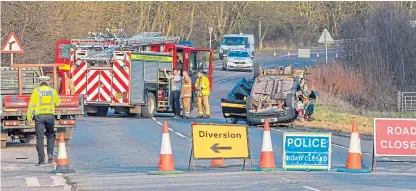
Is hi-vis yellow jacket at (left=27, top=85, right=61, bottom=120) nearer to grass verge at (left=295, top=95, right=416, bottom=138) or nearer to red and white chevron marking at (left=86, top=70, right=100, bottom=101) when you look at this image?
grass verge at (left=295, top=95, right=416, bottom=138)

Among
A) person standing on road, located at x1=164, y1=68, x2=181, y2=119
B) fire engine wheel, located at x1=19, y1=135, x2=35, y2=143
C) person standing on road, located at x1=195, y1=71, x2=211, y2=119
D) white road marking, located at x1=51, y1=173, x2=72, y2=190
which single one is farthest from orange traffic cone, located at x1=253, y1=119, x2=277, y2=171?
person standing on road, located at x1=164, y1=68, x2=181, y2=119

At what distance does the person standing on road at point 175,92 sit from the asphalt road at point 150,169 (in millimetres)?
6280

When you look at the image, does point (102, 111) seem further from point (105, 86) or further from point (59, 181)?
point (59, 181)

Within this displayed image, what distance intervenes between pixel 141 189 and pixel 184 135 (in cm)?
1271

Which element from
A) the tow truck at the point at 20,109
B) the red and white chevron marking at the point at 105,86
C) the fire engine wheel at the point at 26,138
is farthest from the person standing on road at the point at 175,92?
the fire engine wheel at the point at 26,138

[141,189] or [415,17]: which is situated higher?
[415,17]

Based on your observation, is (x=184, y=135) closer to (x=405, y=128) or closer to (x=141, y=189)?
(x=405, y=128)

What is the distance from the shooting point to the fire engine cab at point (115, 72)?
3597 centimetres

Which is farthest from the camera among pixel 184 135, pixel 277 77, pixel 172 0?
pixel 172 0

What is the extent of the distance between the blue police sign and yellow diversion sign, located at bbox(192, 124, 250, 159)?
2.29 ft

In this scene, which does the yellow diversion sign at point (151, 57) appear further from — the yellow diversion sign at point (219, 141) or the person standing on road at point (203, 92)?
the yellow diversion sign at point (219, 141)

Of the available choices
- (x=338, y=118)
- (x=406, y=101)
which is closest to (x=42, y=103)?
(x=338, y=118)

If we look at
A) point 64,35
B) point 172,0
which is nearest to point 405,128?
point 64,35

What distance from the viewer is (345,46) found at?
5684 centimetres
